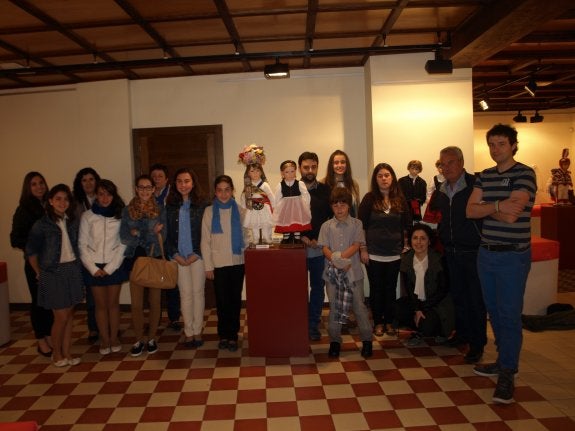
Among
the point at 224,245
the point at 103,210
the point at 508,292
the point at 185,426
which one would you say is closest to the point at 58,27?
the point at 103,210

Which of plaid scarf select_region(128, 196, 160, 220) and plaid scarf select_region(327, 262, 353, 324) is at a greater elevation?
A: plaid scarf select_region(128, 196, 160, 220)

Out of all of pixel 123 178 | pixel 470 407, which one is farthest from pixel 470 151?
pixel 123 178

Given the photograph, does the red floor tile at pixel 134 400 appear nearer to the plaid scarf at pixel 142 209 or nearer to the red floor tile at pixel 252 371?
the red floor tile at pixel 252 371

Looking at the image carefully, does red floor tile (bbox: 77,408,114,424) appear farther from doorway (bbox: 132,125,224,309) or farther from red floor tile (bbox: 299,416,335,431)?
doorway (bbox: 132,125,224,309)

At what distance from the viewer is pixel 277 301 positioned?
4023mm

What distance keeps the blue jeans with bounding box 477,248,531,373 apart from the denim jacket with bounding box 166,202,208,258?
2340 mm

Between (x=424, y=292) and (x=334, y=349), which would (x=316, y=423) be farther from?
(x=424, y=292)

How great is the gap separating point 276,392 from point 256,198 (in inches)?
61.8

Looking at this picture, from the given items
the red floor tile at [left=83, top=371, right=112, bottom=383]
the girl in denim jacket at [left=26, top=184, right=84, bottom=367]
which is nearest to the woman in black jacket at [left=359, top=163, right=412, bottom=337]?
the red floor tile at [left=83, top=371, right=112, bottom=383]

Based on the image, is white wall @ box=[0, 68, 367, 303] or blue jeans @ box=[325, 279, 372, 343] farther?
white wall @ box=[0, 68, 367, 303]

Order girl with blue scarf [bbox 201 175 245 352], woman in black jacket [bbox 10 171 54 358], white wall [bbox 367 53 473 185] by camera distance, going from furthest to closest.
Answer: white wall [bbox 367 53 473 185]
woman in black jacket [bbox 10 171 54 358]
girl with blue scarf [bbox 201 175 245 352]

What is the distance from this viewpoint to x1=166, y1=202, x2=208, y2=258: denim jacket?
426cm

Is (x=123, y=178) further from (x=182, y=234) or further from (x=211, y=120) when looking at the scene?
(x=182, y=234)

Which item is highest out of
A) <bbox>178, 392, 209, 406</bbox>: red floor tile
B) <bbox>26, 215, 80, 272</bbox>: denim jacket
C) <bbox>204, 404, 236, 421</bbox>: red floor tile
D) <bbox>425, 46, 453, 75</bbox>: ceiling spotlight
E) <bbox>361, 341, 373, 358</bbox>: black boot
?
<bbox>425, 46, 453, 75</bbox>: ceiling spotlight
